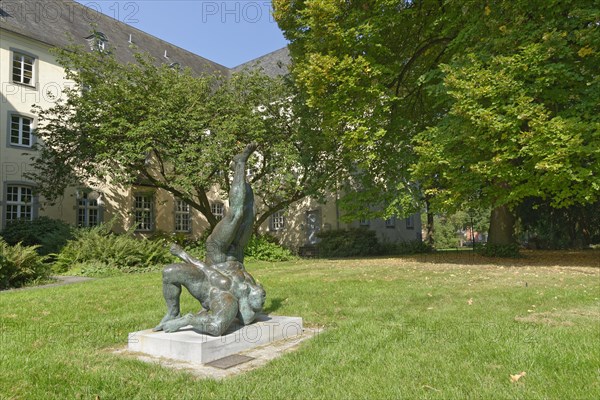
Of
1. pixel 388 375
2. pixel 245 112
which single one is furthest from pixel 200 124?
pixel 388 375

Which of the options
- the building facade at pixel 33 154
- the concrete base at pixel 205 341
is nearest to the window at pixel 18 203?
the building facade at pixel 33 154

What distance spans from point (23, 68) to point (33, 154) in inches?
173

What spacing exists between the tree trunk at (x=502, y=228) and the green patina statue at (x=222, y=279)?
16.7 m

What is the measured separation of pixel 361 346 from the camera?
5090 millimetres

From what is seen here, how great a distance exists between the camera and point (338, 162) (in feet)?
68.7

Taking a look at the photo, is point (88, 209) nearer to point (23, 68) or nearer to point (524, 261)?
point (23, 68)

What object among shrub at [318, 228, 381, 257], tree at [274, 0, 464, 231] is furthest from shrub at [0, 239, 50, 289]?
shrub at [318, 228, 381, 257]

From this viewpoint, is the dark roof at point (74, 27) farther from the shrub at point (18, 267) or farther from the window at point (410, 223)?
the window at point (410, 223)

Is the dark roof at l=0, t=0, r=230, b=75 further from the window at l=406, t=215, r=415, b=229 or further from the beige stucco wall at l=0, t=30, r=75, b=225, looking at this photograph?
the window at l=406, t=215, r=415, b=229

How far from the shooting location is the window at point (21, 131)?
874 inches

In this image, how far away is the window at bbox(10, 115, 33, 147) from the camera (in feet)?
72.8

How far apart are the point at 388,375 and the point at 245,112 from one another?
17979 mm

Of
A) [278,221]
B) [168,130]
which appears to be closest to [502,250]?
[168,130]

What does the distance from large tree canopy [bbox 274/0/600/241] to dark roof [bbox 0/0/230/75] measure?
6.21 metres
